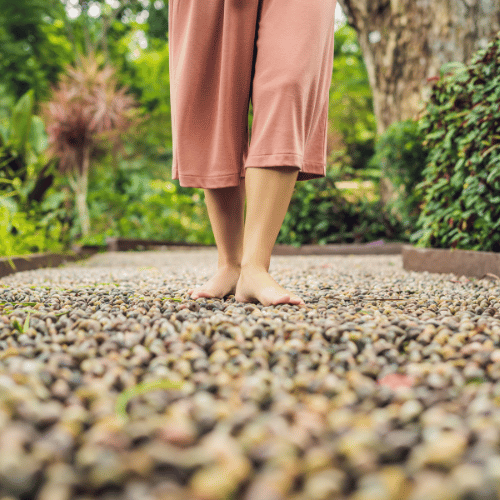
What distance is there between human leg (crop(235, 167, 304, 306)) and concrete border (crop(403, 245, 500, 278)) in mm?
1297

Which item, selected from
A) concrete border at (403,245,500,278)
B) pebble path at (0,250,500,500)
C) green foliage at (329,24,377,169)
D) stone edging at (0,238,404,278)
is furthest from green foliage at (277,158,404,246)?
green foliage at (329,24,377,169)

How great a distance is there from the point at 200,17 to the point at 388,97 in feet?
15.6

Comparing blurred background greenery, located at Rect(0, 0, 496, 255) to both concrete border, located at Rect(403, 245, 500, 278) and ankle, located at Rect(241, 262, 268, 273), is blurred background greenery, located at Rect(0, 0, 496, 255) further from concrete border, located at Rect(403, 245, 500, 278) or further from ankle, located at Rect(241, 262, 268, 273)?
ankle, located at Rect(241, 262, 268, 273)

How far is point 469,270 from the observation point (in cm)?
245

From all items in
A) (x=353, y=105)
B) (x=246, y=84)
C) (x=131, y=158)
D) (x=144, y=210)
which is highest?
(x=353, y=105)

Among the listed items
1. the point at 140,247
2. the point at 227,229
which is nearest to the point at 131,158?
the point at 140,247

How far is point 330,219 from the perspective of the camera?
18.5 ft

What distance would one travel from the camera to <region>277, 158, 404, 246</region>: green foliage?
217 inches

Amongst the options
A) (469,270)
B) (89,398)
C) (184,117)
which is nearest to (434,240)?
(469,270)

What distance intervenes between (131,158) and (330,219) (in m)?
5.23

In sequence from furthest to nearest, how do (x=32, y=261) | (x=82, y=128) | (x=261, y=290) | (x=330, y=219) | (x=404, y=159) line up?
(x=82, y=128)
(x=330, y=219)
(x=404, y=159)
(x=32, y=261)
(x=261, y=290)

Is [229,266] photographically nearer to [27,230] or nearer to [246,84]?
[246,84]

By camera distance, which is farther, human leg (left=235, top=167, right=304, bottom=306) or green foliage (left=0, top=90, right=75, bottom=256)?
green foliage (left=0, top=90, right=75, bottom=256)

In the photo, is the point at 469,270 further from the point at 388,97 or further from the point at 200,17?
the point at 388,97
